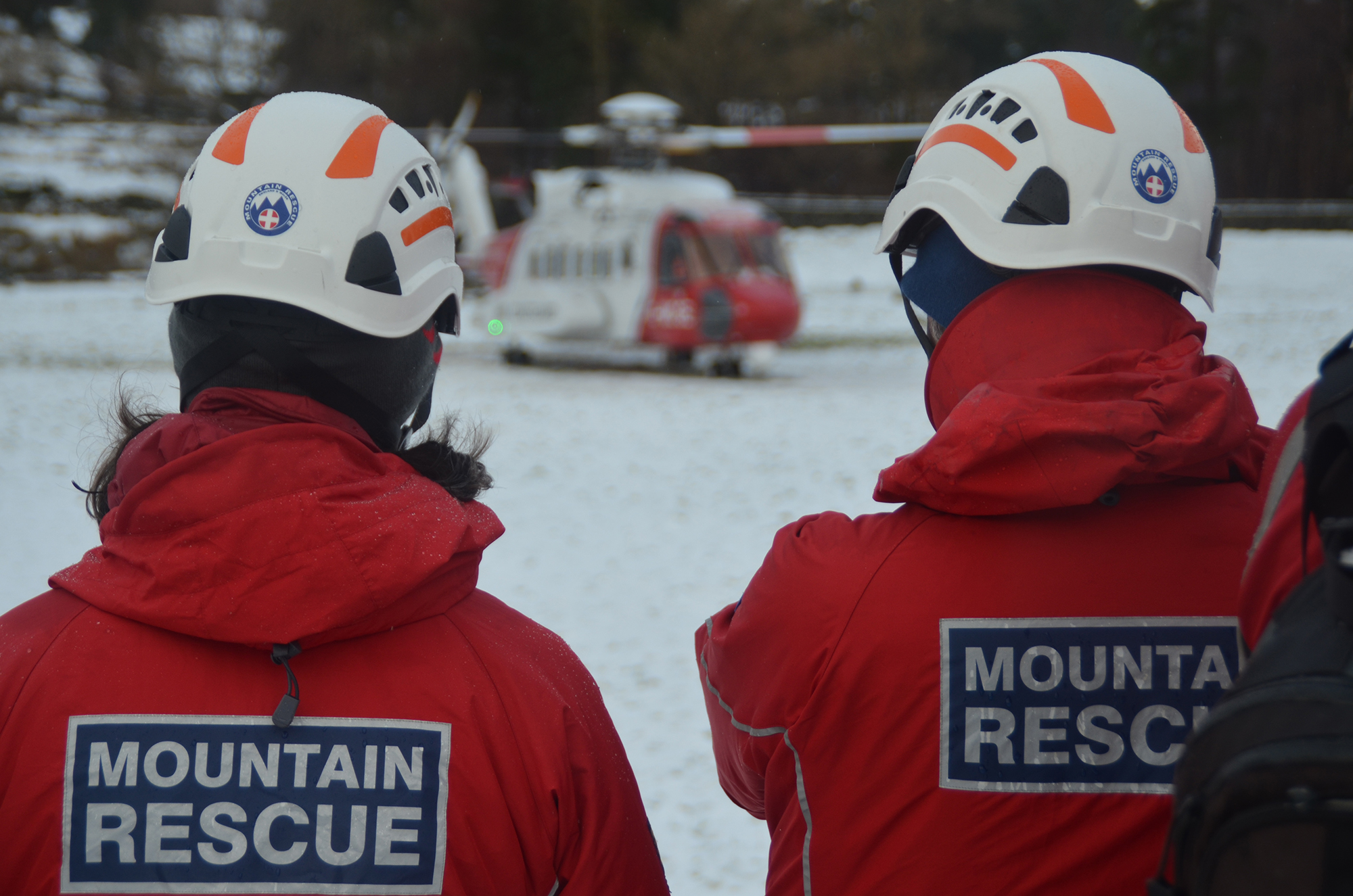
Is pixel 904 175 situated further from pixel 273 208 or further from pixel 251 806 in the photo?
pixel 251 806

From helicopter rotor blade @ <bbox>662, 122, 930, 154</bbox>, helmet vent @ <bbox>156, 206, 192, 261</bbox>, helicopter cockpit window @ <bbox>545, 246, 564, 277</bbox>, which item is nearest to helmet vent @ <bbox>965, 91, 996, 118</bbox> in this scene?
helmet vent @ <bbox>156, 206, 192, 261</bbox>

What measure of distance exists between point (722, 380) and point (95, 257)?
2229 cm

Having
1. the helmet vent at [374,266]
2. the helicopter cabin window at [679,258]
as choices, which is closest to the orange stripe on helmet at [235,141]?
the helmet vent at [374,266]

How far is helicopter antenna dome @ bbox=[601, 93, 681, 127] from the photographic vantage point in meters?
15.1

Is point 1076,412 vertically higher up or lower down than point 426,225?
lower down

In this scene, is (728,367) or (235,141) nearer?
(235,141)

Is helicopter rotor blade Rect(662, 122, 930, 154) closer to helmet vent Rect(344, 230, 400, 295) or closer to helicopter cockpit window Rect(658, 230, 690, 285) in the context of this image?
helicopter cockpit window Rect(658, 230, 690, 285)

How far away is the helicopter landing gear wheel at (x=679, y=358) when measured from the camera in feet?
53.8

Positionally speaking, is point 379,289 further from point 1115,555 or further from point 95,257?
point 95,257

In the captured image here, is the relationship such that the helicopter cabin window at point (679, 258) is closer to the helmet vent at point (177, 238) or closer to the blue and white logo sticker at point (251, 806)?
the helmet vent at point (177, 238)

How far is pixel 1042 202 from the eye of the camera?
1.70 m

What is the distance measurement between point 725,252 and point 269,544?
1425 cm

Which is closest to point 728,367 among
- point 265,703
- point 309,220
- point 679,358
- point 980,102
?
point 679,358

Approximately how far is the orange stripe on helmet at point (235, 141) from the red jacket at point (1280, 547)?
4.65ft
